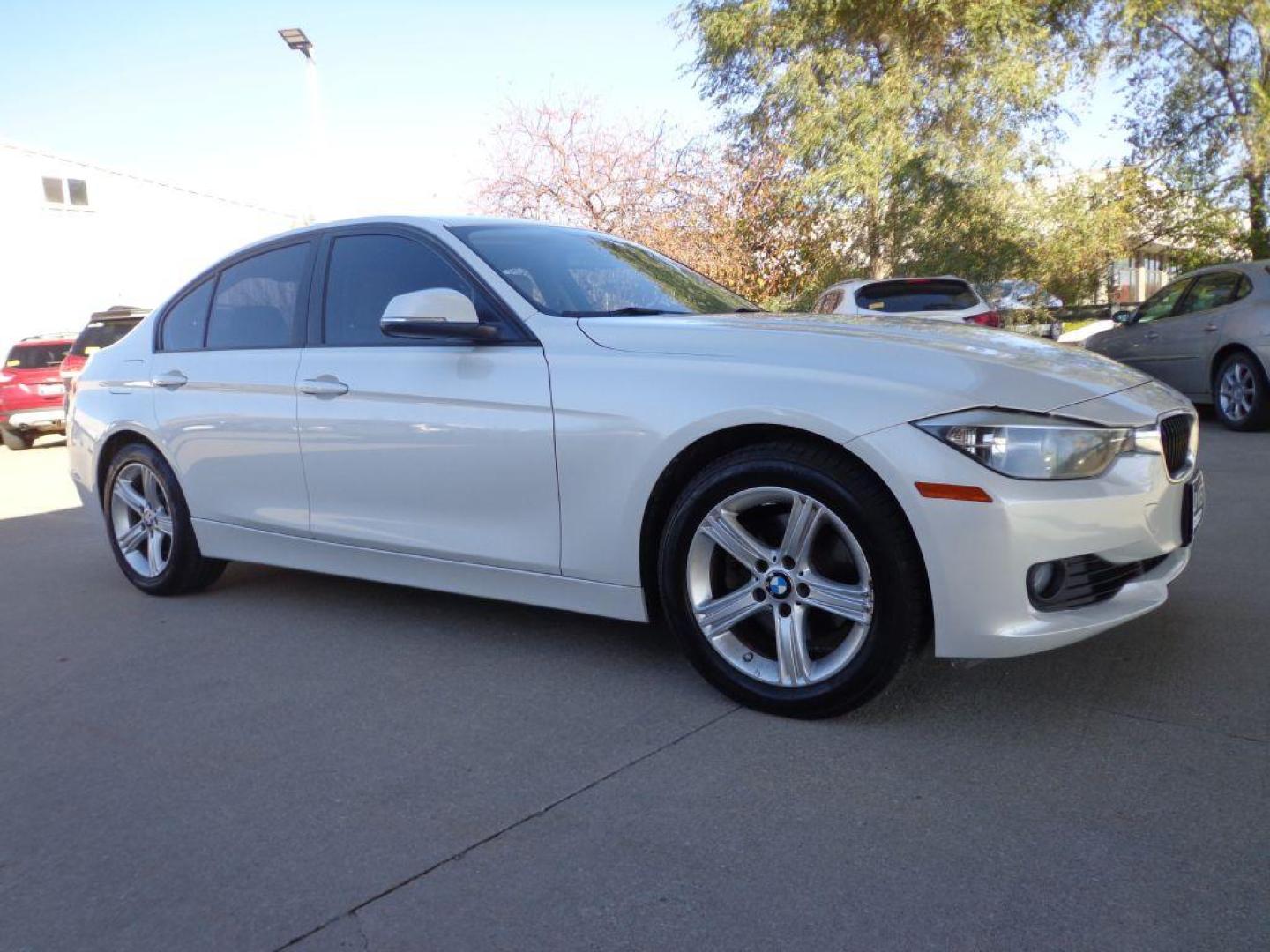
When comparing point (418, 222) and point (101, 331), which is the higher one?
point (418, 222)

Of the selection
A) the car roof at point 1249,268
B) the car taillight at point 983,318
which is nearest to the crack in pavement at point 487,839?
the car taillight at point 983,318

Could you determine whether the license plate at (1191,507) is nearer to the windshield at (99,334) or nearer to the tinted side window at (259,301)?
the tinted side window at (259,301)

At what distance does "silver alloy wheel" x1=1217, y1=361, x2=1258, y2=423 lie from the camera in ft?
32.4

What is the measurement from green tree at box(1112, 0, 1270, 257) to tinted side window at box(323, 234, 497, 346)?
640 inches

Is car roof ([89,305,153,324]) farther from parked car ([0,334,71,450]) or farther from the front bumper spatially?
the front bumper

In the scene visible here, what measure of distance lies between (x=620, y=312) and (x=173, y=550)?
102 inches

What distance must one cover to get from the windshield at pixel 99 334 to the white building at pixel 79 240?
7.36m

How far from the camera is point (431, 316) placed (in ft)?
12.8

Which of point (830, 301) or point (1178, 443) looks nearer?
point (1178, 443)

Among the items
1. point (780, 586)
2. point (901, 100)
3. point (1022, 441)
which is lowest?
point (780, 586)


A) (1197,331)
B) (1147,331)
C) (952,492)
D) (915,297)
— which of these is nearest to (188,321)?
(952,492)

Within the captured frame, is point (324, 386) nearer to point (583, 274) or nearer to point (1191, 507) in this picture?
point (583, 274)

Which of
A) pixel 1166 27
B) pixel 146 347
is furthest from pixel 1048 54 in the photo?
pixel 146 347

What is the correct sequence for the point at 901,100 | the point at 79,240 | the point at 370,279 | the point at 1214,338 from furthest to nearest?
1. the point at 79,240
2. the point at 901,100
3. the point at 1214,338
4. the point at 370,279
